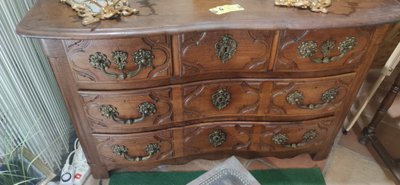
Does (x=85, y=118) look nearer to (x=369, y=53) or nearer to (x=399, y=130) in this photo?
(x=369, y=53)

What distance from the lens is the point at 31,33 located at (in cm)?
80

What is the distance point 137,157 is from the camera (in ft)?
4.09

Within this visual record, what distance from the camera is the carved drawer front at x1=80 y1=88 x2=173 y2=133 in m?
1.01

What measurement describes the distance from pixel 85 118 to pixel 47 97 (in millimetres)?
307

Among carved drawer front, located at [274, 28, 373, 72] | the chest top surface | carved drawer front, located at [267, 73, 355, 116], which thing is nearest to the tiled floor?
carved drawer front, located at [267, 73, 355, 116]

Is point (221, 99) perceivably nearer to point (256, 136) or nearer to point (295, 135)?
point (256, 136)

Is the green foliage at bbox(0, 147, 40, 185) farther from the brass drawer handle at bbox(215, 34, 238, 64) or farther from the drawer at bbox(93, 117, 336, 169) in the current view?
the brass drawer handle at bbox(215, 34, 238, 64)

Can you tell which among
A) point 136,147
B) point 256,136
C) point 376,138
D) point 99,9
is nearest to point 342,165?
point 376,138

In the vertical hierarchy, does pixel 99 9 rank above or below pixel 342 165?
above

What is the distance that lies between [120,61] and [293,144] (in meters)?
0.88

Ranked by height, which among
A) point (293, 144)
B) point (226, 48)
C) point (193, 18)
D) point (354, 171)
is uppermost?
point (193, 18)

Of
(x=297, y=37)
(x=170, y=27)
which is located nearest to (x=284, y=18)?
(x=297, y=37)

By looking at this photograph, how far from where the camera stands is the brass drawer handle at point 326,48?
37.7 inches

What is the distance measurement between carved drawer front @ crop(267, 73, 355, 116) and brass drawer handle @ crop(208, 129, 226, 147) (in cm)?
23
